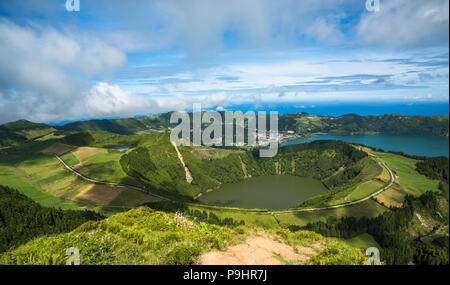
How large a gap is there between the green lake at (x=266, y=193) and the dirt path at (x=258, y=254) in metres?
75.8

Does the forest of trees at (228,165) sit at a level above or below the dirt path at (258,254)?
below

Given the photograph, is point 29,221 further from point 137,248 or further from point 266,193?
point 266,193

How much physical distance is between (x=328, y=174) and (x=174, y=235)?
Answer: 141606 mm

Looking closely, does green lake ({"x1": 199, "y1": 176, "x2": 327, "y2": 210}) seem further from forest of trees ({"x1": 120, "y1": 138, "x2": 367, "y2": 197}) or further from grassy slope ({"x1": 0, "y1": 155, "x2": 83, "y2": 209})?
grassy slope ({"x1": 0, "y1": 155, "x2": 83, "y2": 209})

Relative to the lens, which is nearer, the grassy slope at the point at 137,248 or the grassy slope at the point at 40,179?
the grassy slope at the point at 137,248

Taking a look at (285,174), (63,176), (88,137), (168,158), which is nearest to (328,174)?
(285,174)

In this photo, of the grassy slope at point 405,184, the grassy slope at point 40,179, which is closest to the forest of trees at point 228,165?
the grassy slope at point 40,179

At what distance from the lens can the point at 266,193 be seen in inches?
4117

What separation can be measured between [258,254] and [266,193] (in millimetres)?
96732

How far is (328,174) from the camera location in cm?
13612

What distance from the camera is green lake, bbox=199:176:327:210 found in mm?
91875

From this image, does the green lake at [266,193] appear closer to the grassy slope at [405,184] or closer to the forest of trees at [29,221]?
the grassy slope at [405,184]

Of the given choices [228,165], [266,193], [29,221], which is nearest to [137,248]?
[29,221]

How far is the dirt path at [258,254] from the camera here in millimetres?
10414
